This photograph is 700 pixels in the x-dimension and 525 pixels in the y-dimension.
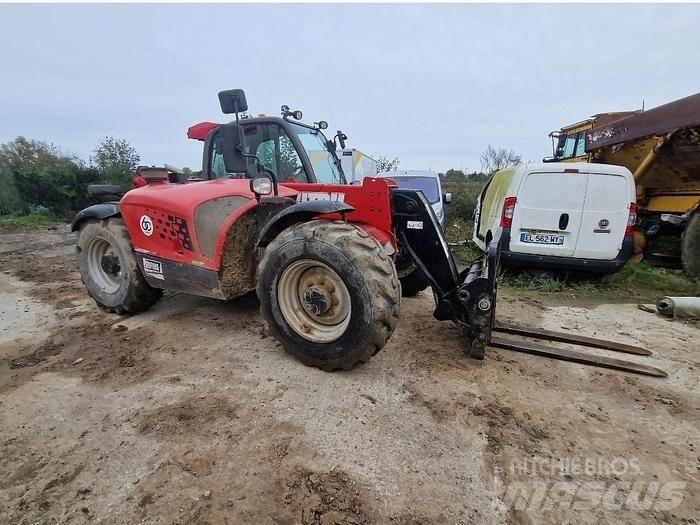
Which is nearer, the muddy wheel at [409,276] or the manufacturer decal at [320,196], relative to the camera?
the manufacturer decal at [320,196]

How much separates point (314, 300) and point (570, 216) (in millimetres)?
4463

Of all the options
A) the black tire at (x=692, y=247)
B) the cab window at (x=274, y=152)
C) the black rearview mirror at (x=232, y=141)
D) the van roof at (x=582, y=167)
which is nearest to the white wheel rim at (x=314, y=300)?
the black rearview mirror at (x=232, y=141)

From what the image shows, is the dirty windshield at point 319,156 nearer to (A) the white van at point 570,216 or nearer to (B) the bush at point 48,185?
(A) the white van at point 570,216

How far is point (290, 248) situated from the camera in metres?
2.76

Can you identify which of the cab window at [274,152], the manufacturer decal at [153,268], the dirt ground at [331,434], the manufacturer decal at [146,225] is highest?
the cab window at [274,152]

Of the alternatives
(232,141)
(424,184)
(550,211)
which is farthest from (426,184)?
(232,141)

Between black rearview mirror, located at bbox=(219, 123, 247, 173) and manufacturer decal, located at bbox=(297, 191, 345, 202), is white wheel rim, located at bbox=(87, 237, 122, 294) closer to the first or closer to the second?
black rearview mirror, located at bbox=(219, 123, 247, 173)

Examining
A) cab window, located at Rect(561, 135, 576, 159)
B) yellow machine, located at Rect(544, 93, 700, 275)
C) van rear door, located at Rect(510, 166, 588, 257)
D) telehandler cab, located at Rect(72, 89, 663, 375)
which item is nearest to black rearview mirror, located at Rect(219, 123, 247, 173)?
telehandler cab, located at Rect(72, 89, 663, 375)

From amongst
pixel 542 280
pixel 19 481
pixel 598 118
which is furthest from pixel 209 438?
pixel 598 118

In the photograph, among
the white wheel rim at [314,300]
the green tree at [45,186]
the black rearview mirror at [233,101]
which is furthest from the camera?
the green tree at [45,186]

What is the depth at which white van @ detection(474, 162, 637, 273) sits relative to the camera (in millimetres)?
5332

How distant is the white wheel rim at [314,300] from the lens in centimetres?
280

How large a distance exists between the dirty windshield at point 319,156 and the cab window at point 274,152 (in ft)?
0.53

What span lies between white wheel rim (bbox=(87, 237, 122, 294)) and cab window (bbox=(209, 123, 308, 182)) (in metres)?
1.82
